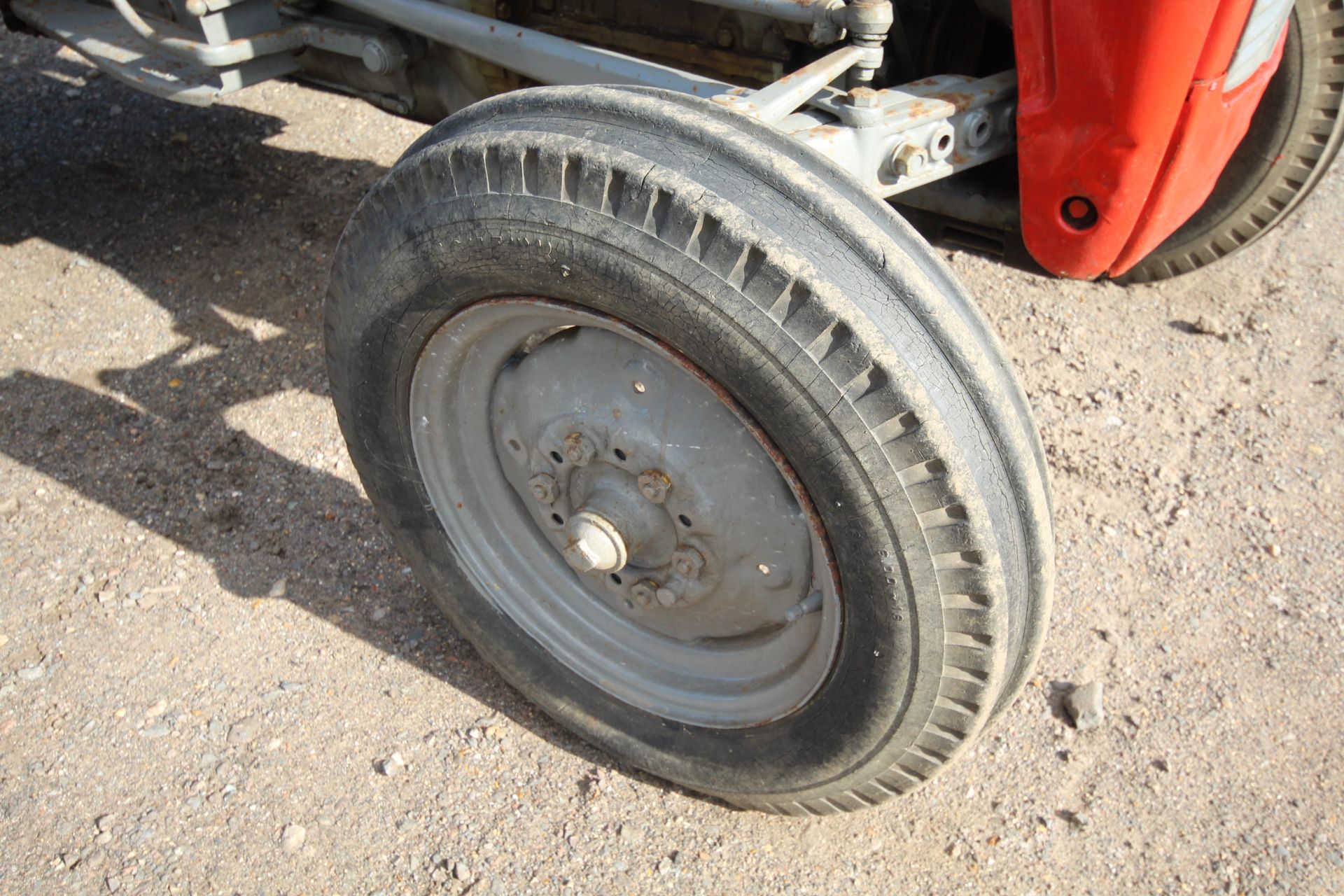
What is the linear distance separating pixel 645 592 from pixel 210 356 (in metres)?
1.94

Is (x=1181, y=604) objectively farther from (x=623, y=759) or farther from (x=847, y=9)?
(x=847, y=9)

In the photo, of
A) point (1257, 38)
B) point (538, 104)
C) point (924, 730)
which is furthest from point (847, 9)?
point (924, 730)

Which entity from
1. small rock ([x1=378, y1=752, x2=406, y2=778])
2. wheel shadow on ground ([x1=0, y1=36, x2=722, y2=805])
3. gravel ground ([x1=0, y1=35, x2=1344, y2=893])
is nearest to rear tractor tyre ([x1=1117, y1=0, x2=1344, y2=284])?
gravel ground ([x1=0, y1=35, x2=1344, y2=893])

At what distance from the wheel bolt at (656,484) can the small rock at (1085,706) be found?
3.67 ft

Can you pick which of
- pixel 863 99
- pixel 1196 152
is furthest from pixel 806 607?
pixel 1196 152

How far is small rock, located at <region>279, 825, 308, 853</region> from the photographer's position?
2.10 metres

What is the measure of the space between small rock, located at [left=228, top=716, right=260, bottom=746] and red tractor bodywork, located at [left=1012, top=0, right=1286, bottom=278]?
2.00 metres

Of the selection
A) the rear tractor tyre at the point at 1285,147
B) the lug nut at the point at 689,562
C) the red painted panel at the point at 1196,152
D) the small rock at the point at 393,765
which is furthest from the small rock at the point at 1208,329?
the small rock at the point at 393,765

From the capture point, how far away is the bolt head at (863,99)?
78.1 inches

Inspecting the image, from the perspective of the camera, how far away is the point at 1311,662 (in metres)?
2.48

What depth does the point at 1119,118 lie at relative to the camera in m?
2.01

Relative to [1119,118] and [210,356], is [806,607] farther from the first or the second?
[210,356]

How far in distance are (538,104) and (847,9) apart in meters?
0.64

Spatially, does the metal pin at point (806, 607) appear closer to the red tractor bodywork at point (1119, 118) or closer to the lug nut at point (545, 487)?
the lug nut at point (545, 487)
